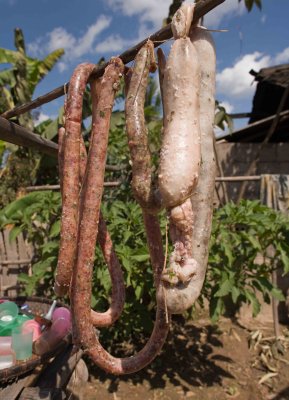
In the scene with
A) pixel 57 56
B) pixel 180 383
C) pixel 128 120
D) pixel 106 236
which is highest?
pixel 57 56

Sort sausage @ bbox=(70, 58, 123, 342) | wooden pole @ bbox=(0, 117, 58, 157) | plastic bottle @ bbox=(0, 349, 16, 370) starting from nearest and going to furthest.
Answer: sausage @ bbox=(70, 58, 123, 342)
wooden pole @ bbox=(0, 117, 58, 157)
plastic bottle @ bbox=(0, 349, 16, 370)

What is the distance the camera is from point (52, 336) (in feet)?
A: 8.77

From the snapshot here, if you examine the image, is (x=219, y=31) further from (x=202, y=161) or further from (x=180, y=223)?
(x=180, y=223)

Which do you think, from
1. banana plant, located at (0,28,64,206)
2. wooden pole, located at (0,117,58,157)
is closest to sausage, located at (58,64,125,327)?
wooden pole, located at (0,117,58,157)

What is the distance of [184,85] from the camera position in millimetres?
1194

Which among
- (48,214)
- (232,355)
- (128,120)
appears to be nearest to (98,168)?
(128,120)

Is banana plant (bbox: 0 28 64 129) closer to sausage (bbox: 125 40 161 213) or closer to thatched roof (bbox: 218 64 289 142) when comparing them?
Answer: thatched roof (bbox: 218 64 289 142)

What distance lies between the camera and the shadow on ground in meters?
4.11

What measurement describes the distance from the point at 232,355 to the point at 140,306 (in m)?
1.79

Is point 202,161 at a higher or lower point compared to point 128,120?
lower

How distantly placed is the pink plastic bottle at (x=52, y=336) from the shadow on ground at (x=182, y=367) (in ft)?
5.47

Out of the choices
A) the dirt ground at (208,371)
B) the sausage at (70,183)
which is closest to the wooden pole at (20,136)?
the sausage at (70,183)

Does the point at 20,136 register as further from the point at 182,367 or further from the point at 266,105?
the point at 266,105

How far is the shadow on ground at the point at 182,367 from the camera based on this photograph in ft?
13.5
